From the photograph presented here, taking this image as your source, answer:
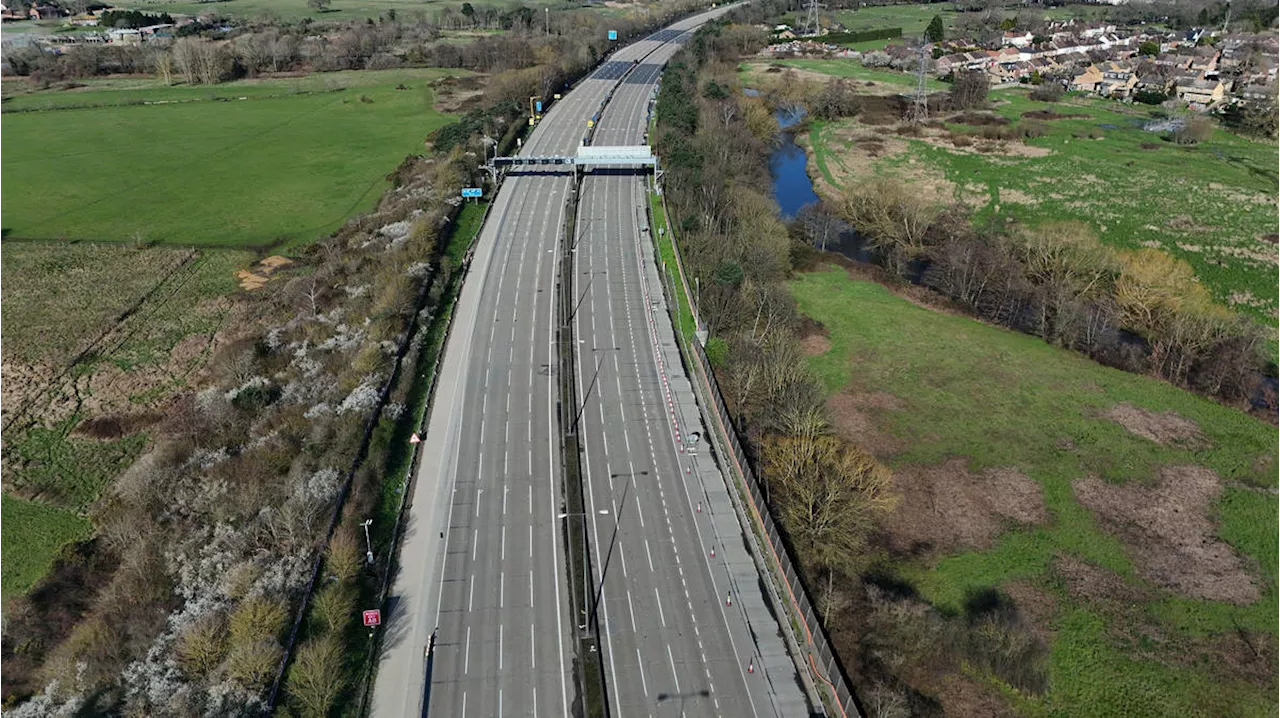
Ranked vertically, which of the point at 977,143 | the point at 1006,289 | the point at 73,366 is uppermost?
the point at 977,143

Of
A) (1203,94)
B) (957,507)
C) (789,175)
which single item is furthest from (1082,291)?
(1203,94)

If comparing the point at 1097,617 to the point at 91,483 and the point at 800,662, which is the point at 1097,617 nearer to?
the point at 800,662

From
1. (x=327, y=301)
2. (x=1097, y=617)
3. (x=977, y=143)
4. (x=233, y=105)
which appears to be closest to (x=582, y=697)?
(x=1097, y=617)

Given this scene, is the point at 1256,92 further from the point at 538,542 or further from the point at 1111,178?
the point at 538,542

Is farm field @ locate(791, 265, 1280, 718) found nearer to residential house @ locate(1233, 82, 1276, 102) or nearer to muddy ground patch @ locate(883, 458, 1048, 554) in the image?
muddy ground patch @ locate(883, 458, 1048, 554)

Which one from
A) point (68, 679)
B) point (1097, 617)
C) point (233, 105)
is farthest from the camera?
point (233, 105)

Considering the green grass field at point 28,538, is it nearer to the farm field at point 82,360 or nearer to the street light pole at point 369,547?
the farm field at point 82,360

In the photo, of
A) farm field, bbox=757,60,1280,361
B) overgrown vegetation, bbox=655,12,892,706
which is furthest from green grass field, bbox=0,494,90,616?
farm field, bbox=757,60,1280,361

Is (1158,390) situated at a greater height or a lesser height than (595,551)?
greater
